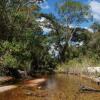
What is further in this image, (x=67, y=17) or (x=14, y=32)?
(x=67, y=17)

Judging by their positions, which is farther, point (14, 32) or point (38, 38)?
point (38, 38)

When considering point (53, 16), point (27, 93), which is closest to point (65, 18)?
point (53, 16)

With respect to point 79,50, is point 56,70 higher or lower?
lower

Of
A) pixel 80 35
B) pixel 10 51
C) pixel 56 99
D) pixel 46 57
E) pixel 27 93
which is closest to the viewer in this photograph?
pixel 56 99

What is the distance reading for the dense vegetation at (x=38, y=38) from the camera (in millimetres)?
34375

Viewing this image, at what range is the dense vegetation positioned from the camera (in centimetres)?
3438

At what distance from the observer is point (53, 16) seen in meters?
66.4

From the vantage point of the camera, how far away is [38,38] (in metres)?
49.6

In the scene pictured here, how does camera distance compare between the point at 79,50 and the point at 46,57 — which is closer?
→ the point at 46,57

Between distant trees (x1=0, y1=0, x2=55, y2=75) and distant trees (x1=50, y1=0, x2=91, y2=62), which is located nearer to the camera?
distant trees (x1=0, y1=0, x2=55, y2=75)

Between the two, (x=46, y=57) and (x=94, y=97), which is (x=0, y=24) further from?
(x=46, y=57)

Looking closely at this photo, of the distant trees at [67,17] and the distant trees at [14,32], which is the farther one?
the distant trees at [67,17]

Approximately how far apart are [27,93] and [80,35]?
5000 cm

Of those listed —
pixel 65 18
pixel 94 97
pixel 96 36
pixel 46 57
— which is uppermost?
pixel 65 18
